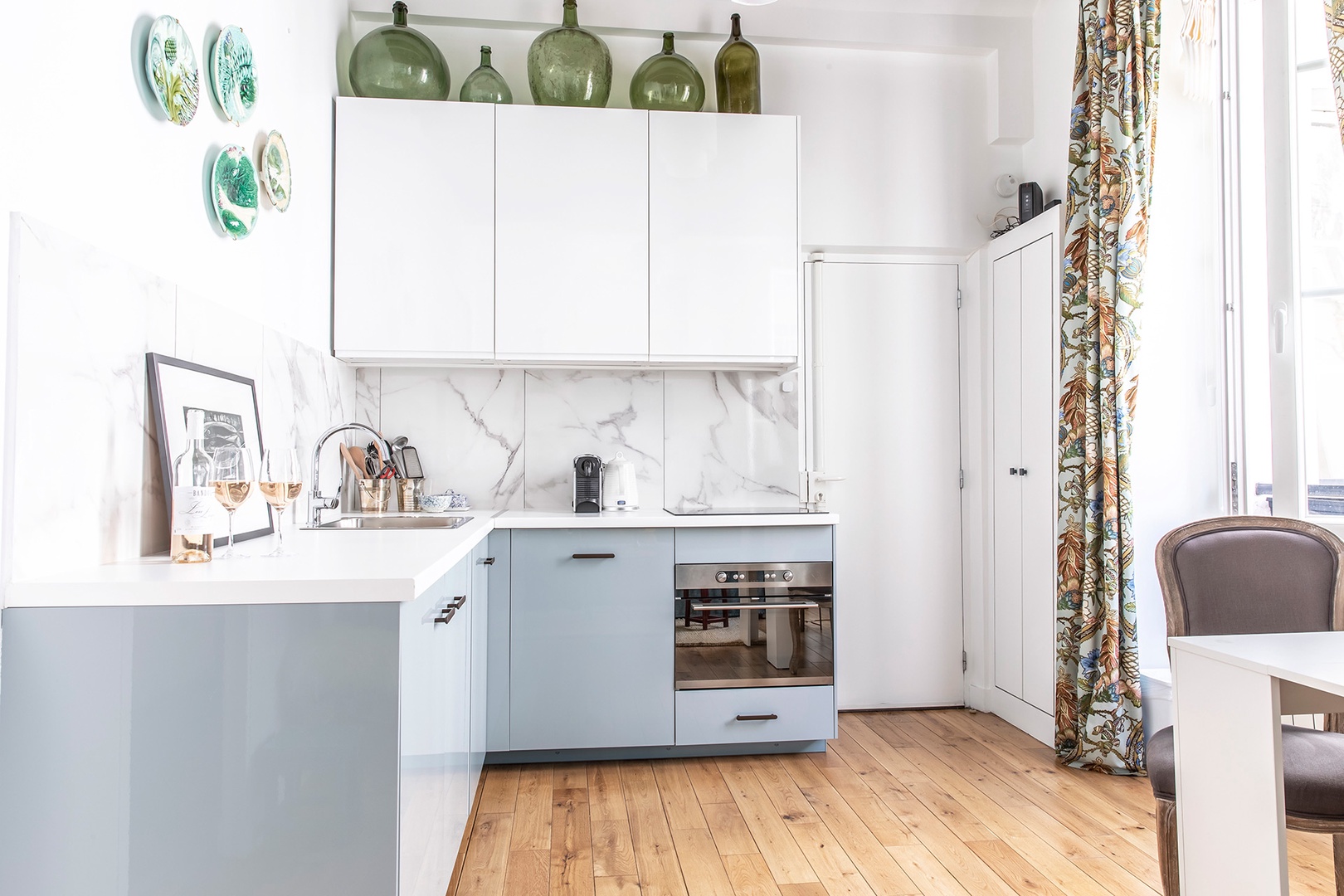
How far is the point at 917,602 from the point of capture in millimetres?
3453

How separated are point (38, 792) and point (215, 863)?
260mm

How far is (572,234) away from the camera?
9.55 ft

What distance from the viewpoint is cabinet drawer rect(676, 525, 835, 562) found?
2785 mm

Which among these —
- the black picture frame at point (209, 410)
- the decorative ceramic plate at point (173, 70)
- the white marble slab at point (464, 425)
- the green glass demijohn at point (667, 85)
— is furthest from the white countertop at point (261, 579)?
the green glass demijohn at point (667, 85)

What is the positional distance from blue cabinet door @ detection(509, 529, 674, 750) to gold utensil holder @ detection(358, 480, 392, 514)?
1.72 ft

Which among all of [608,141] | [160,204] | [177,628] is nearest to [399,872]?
[177,628]

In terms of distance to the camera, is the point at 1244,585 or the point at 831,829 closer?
the point at 1244,585

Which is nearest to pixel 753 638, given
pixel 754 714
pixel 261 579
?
pixel 754 714

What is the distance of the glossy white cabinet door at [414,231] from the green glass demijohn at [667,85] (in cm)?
58

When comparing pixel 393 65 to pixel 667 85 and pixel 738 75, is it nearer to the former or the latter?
pixel 667 85

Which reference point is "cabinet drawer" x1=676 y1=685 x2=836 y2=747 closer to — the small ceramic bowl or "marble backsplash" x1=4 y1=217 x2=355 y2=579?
the small ceramic bowl

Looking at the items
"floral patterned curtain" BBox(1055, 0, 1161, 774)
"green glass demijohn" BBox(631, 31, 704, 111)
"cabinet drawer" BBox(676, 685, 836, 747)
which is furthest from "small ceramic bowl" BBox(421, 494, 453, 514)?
"floral patterned curtain" BBox(1055, 0, 1161, 774)

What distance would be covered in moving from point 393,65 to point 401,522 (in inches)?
63.8

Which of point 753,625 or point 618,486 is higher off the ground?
point 618,486
